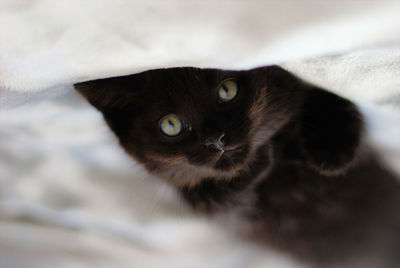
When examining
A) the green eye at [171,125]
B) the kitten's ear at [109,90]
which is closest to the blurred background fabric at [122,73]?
the kitten's ear at [109,90]

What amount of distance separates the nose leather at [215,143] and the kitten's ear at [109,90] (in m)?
0.18

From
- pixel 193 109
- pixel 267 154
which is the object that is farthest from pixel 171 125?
pixel 267 154

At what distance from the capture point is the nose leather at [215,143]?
86cm

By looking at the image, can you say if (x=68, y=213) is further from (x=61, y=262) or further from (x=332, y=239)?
(x=332, y=239)

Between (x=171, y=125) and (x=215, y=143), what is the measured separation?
0.11m

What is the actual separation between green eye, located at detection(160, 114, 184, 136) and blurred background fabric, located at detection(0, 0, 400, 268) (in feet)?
0.58

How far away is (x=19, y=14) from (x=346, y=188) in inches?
38.2

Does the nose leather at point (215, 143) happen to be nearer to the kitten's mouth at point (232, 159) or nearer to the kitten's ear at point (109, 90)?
the kitten's mouth at point (232, 159)

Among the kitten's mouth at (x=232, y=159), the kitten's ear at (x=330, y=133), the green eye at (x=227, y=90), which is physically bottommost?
the kitten's mouth at (x=232, y=159)

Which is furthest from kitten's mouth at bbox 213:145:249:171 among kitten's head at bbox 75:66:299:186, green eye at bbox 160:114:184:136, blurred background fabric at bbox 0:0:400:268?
blurred background fabric at bbox 0:0:400:268

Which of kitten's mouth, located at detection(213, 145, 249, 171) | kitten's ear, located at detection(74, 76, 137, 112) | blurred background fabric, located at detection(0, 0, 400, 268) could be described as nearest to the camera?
blurred background fabric, located at detection(0, 0, 400, 268)

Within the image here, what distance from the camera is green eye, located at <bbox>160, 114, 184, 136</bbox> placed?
0.90 m

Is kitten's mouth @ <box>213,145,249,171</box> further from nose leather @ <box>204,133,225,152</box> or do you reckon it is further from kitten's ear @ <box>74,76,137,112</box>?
kitten's ear @ <box>74,76,137,112</box>

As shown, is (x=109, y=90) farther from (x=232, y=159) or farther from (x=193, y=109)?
(x=232, y=159)
